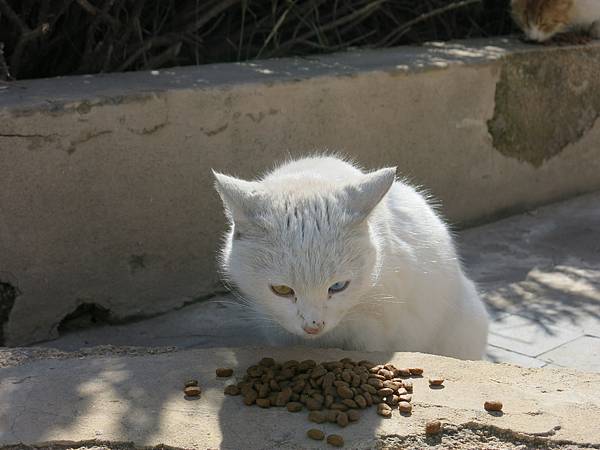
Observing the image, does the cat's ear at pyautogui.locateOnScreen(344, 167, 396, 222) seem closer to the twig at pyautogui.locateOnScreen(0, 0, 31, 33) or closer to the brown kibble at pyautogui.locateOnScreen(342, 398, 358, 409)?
the brown kibble at pyautogui.locateOnScreen(342, 398, 358, 409)

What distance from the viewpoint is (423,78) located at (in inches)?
227

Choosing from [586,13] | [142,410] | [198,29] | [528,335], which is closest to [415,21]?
[586,13]

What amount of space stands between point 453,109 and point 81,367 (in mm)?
3521


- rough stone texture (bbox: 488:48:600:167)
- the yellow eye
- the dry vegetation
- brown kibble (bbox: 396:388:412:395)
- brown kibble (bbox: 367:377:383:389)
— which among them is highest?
the dry vegetation

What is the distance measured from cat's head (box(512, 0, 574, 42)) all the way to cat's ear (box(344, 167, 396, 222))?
3975 mm

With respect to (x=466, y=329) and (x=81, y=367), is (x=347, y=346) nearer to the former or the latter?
(x=466, y=329)

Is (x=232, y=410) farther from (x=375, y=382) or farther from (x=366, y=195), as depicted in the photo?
(x=366, y=195)

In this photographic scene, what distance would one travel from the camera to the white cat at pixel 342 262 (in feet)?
10.0

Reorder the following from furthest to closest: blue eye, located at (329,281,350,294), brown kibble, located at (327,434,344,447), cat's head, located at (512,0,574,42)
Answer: cat's head, located at (512,0,574,42)
blue eye, located at (329,281,350,294)
brown kibble, located at (327,434,344,447)

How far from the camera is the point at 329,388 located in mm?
2979

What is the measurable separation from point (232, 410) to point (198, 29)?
12.7 feet

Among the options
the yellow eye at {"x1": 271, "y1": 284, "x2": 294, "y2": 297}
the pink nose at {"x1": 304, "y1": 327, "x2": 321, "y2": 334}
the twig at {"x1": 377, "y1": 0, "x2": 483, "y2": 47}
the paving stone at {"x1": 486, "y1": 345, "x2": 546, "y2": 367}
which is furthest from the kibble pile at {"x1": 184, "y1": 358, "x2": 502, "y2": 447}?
the twig at {"x1": 377, "y1": 0, "x2": 483, "y2": 47}

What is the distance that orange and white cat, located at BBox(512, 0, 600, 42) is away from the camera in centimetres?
667

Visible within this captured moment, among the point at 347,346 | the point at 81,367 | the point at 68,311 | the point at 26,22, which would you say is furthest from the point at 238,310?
the point at 26,22
